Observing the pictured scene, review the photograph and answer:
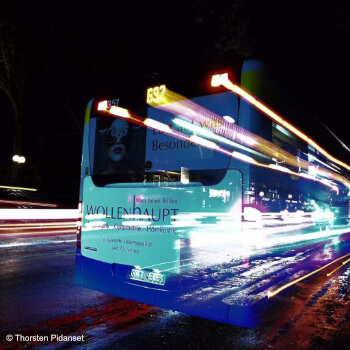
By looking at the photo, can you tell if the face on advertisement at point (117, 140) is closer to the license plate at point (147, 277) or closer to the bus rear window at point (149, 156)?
the bus rear window at point (149, 156)

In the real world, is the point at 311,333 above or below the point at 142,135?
below

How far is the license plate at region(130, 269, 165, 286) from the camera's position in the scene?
4.15m

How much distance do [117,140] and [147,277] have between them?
6.39ft

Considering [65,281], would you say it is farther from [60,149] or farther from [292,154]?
[60,149]

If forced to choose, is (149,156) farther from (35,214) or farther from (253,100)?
(35,214)

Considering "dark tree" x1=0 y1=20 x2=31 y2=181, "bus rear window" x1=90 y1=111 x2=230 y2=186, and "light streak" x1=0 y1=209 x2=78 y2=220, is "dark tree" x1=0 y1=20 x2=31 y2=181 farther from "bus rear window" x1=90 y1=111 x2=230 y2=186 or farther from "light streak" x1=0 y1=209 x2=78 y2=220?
"bus rear window" x1=90 y1=111 x2=230 y2=186

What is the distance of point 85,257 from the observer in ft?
16.5

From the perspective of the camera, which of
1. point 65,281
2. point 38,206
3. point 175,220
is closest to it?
point 175,220

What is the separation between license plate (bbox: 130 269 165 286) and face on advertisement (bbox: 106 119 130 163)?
1.56m

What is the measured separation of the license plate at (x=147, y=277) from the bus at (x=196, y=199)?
12 mm

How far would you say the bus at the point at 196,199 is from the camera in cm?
368

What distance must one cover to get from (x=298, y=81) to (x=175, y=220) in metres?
2.54

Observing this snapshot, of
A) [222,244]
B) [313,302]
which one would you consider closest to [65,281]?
[222,244]

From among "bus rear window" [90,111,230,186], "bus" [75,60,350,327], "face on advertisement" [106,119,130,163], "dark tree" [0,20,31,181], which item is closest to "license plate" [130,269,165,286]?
"bus" [75,60,350,327]
